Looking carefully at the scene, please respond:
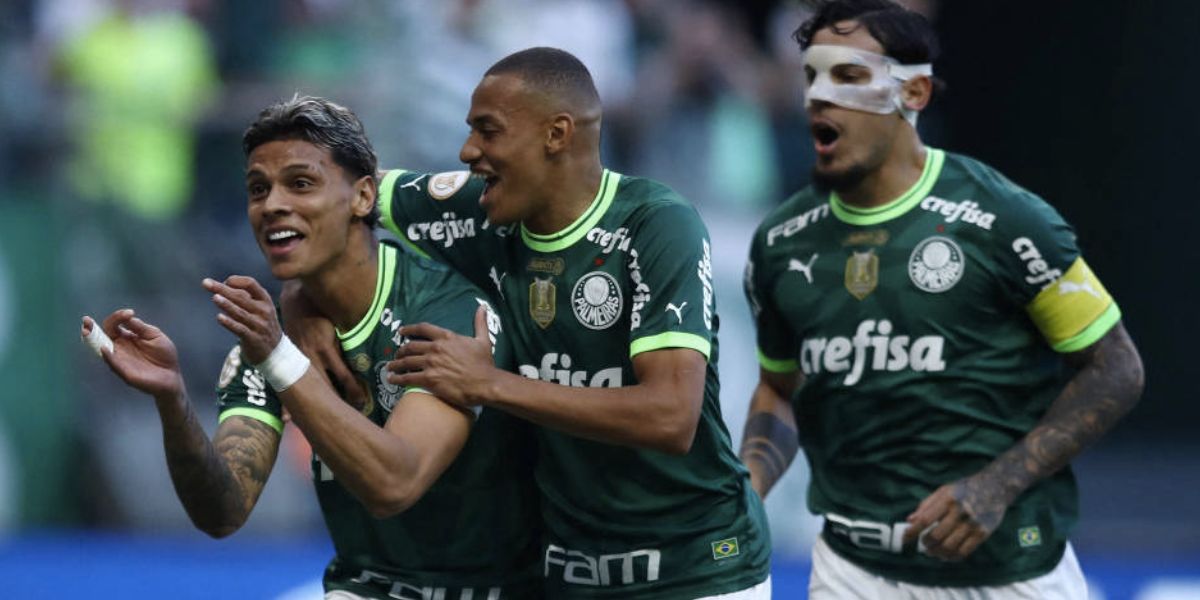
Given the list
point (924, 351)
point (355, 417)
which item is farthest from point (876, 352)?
point (355, 417)

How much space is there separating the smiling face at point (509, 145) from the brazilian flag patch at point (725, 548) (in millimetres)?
1102

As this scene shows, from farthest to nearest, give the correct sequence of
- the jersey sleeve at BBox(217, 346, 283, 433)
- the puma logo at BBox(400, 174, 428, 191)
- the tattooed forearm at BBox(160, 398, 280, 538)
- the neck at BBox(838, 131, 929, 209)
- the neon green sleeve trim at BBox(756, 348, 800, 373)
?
1. the neon green sleeve trim at BBox(756, 348, 800, 373)
2. the neck at BBox(838, 131, 929, 209)
3. the puma logo at BBox(400, 174, 428, 191)
4. the jersey sleeve at BBox(217, 346, 283, 433)
5. the tattooed forearm at BBox(160, 398, 280, 538)

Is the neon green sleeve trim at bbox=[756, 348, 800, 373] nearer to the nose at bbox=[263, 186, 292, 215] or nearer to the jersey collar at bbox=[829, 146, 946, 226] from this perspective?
the jersey collar at bbox=[829, 146, 946, 226]

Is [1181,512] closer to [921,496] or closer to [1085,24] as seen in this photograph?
[1085,24]

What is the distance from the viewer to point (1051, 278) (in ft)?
18.1

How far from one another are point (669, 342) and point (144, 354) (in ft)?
4.49

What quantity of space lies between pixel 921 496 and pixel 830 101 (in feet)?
4.18

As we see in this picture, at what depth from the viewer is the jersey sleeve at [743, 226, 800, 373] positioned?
598 cm

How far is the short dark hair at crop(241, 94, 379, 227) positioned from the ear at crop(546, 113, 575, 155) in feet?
1.73

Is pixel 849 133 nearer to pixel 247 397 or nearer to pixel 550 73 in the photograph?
pixel 550 73

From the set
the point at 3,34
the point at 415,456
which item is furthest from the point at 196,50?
the point at 415,456

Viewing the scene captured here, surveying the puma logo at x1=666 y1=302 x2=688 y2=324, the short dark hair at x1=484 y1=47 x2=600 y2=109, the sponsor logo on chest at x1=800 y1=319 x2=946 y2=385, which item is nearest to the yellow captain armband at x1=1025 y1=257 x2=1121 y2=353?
the sponsor logo on chest at x1=800 y1=319 x2=946 y2=385

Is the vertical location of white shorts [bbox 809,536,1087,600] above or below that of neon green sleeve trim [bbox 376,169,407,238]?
below

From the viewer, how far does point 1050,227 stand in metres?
5.56
